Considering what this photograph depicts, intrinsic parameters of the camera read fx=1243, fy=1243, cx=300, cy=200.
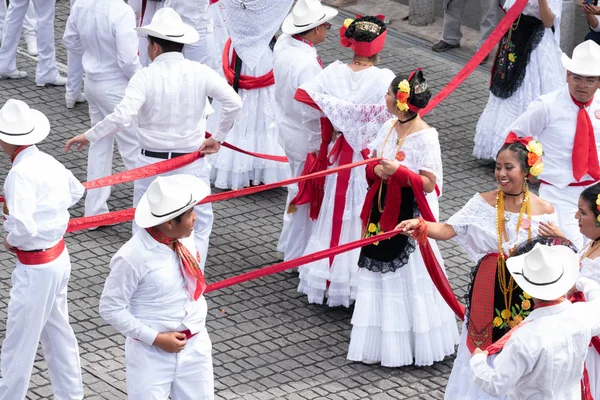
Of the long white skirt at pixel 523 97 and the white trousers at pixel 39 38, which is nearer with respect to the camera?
the long white skirt at pixel 523 97

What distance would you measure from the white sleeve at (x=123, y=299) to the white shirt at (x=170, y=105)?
2.34 meters

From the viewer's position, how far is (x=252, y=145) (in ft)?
37.4

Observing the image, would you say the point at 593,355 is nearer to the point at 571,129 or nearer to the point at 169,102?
the point at 571,129

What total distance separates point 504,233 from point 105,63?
14.7 feet

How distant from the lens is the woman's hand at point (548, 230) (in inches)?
282

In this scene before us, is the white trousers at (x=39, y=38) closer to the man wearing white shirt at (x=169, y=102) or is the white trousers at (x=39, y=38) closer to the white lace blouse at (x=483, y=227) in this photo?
the man wearing white shirt at (x=169, y=102)

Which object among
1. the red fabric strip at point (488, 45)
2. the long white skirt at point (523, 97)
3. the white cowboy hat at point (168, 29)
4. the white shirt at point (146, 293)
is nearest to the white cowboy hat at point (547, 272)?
the white shirt at point (146, 293)

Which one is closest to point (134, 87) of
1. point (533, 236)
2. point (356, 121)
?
point (356, 121)

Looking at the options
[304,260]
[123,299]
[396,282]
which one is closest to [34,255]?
[123,299]

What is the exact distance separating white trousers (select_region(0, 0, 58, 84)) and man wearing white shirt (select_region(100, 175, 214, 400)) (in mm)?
6836

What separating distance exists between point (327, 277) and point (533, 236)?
2.40 meters

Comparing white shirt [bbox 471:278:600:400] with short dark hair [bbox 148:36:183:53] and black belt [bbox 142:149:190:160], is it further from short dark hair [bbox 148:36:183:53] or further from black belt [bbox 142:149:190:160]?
short dark hair [bbox 148:36:183:53]

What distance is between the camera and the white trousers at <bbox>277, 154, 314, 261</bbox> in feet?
32.1

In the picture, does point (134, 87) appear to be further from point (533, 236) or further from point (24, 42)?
point (24, 42)
